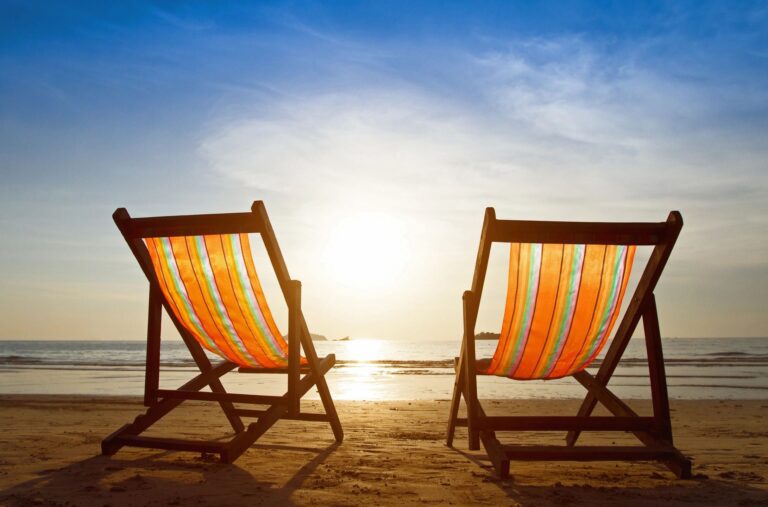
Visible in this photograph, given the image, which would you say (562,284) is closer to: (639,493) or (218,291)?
(639,493)

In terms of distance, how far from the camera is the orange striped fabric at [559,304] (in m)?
3.82

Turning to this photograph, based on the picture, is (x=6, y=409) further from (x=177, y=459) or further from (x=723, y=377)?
(x=723, y=377)

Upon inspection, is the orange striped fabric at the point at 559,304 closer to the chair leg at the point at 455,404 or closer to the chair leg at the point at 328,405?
the chair leg at the point at 455,404

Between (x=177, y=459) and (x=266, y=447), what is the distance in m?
0.75

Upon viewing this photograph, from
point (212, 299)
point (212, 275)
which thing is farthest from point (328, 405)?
point (212, 275)

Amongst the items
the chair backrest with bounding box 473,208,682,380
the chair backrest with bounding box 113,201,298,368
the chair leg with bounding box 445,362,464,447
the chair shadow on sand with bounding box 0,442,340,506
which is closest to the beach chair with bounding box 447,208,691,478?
the chair backrest with bounding box 473,208,682,380

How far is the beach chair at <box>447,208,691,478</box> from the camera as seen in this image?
362cm

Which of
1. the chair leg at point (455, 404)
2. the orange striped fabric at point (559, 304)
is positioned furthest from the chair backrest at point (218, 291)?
the orange striped fabric at point (559, 304)

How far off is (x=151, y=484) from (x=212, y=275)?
1353 millimetres

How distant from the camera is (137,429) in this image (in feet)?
13.4

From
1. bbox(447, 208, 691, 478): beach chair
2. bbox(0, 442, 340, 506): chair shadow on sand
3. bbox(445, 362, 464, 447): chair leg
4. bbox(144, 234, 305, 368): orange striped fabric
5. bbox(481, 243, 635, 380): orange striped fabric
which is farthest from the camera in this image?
bbox(445, 362, 464, 447): chair leg

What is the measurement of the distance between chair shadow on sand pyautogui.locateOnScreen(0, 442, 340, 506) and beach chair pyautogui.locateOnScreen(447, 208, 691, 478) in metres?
1.27

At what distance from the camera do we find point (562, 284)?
387cm

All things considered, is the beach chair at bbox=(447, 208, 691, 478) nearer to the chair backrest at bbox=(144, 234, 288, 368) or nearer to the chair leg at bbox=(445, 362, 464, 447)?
the chair leg at bbox=(445, 362, 464, 447)
